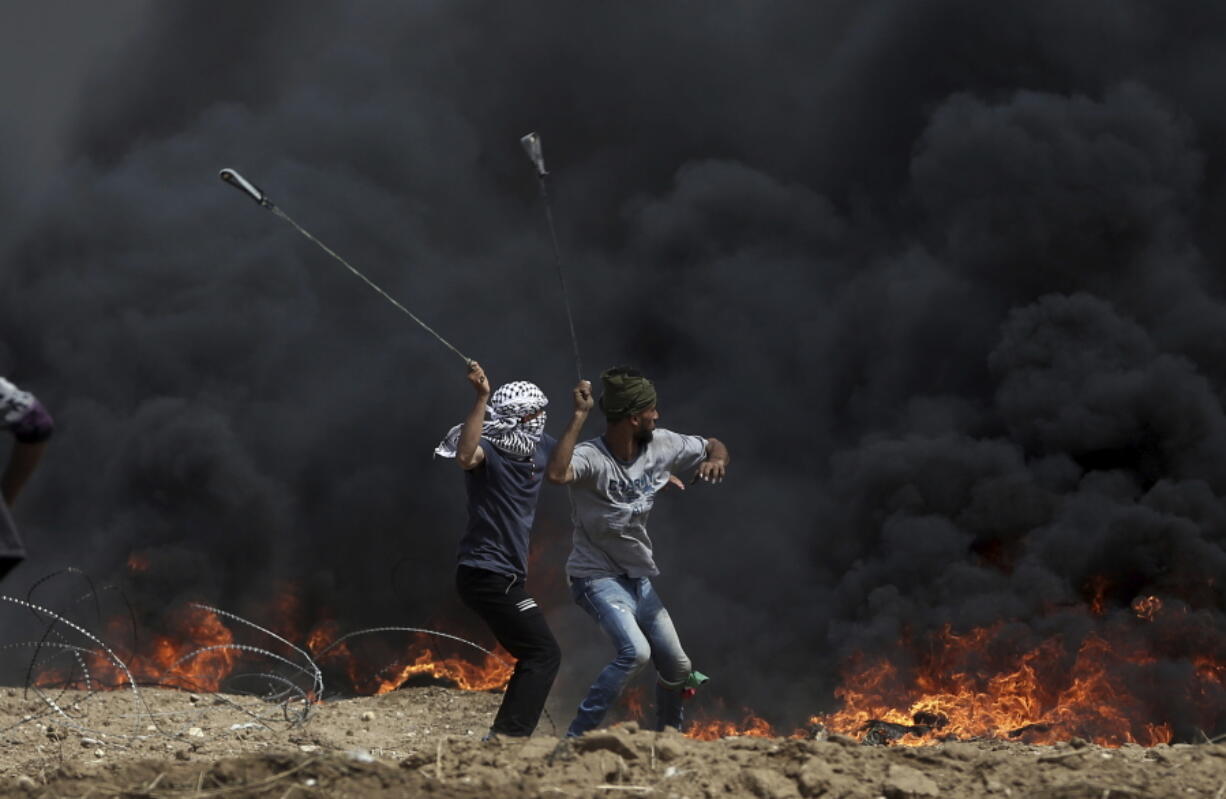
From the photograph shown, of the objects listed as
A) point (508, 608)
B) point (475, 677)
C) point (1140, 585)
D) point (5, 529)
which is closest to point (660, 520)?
point (475, 677)

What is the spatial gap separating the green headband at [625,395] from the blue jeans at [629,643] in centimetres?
90

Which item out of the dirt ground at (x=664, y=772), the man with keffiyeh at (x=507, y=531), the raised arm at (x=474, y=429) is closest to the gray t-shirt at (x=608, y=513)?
the man with keffiyeh at (x=507, y=531)

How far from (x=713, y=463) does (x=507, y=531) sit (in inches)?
51.1

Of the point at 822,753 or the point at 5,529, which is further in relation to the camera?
the point at 822,753

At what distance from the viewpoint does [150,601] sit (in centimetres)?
1633

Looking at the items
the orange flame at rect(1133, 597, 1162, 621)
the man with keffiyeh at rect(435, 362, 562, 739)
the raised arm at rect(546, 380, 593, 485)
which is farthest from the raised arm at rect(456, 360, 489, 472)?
the orange flame at rect(1133, 597, 1162, 621)

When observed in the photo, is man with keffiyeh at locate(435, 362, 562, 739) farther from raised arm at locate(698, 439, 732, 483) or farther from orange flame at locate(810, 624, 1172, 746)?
orange flame at locate(810, 624, 1172, 746)

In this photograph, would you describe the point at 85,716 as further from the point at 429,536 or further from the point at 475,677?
the point at 429,536

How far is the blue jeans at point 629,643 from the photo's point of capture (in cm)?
617

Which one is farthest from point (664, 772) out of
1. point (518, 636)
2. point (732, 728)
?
point (732, 728)

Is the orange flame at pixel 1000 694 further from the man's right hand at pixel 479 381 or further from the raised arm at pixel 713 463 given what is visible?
the man's right hand at pixel 479 381

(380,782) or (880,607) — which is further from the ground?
(880,607)

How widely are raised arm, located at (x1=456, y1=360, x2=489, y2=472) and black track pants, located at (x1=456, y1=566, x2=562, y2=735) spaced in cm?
58

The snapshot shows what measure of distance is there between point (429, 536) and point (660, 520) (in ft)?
11.4
